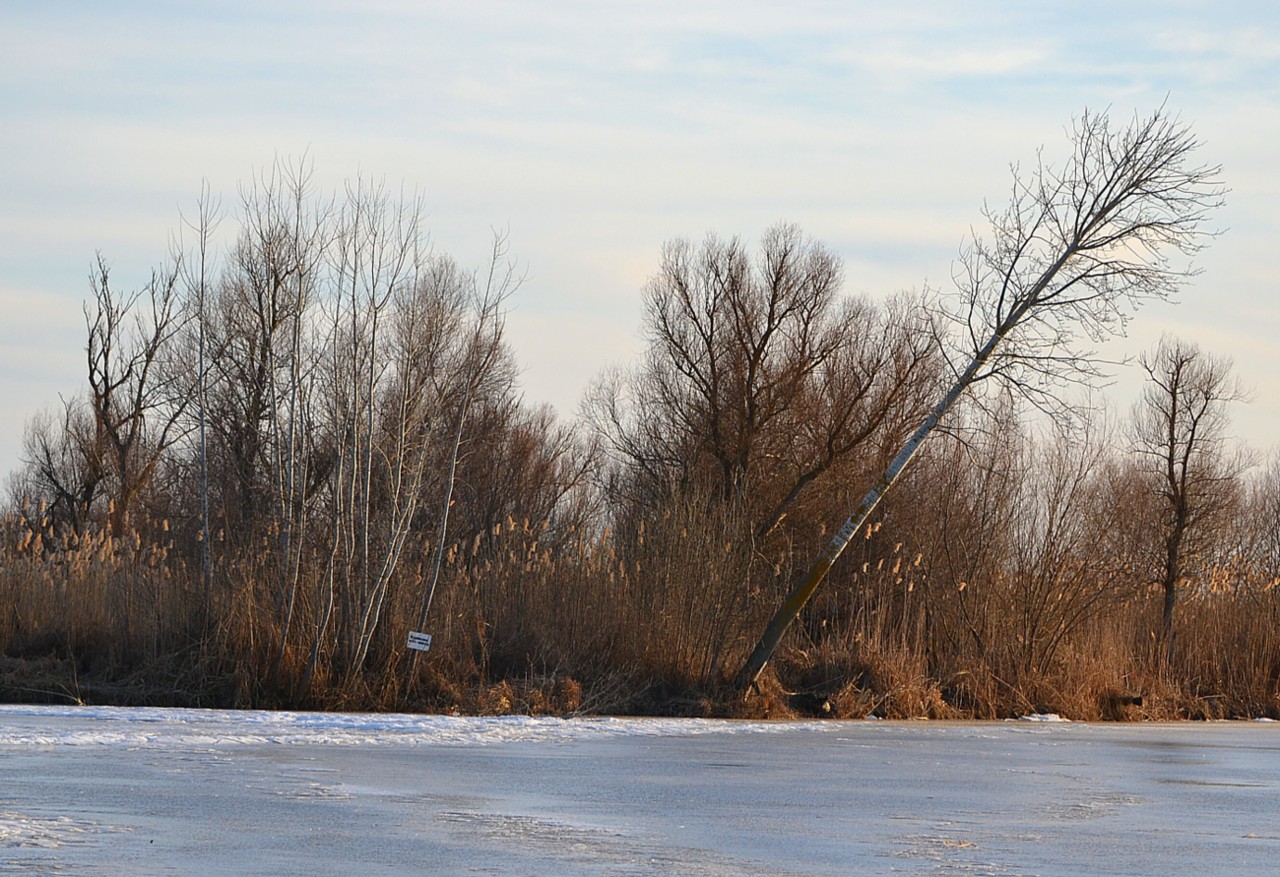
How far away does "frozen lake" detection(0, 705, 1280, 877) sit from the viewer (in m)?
6.04

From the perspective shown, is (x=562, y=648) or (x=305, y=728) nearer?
(x=305, y=728)

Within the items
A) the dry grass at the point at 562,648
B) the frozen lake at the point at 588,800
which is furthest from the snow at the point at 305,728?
the dry grass at the point at 562,648

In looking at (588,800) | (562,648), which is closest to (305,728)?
(588,800)

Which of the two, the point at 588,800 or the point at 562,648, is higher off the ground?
the point at 562,648

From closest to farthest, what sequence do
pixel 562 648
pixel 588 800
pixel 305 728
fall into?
pixel 588 800
pixel 305 728
pixel 562 648

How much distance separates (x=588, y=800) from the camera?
320 inches

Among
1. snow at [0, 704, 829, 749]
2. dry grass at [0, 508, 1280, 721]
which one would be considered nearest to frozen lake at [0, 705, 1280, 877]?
snow at [0, 704, 829, 749]

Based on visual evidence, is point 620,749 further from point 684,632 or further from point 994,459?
point 994,459

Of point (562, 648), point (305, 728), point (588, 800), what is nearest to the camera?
point (588, 800)

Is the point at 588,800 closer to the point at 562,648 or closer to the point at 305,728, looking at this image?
the point at 305,728

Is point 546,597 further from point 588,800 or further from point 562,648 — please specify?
point 588,800

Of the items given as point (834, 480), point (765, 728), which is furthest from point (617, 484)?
point (765, 728)

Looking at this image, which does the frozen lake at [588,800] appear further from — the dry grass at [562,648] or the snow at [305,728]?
the dry grass at [562,648]

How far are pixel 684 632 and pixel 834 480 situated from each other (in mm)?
16986
